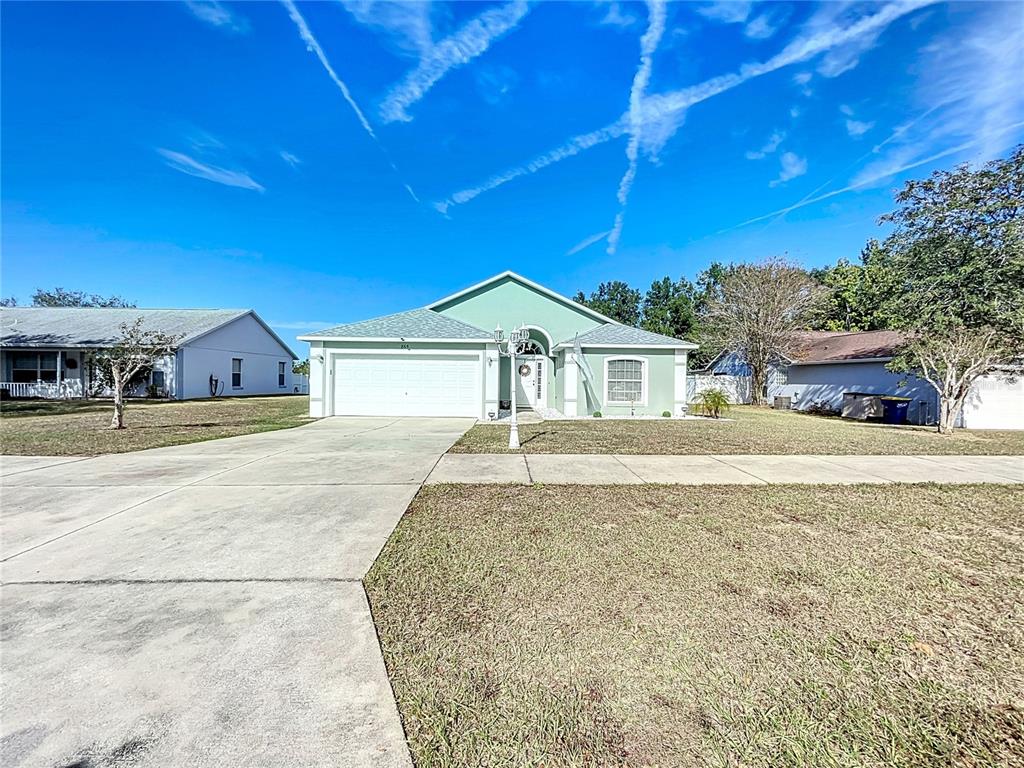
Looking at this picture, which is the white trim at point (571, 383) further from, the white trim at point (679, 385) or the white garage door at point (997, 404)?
the white garage door at point (997, 404)

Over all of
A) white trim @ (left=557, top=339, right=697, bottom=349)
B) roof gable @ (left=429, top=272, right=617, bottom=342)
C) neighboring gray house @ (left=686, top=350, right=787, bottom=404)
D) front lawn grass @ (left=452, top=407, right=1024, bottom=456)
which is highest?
roof gable @ (left=429, top=272, right=617, bottom=342)

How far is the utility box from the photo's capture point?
58.0 ft

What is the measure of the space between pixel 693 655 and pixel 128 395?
30.7m

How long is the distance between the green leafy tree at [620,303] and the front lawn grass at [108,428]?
35905mm

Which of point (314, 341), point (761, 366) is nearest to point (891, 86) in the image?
point (761, 366)

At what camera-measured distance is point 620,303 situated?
152 feet

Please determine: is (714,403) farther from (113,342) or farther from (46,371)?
(46,371)

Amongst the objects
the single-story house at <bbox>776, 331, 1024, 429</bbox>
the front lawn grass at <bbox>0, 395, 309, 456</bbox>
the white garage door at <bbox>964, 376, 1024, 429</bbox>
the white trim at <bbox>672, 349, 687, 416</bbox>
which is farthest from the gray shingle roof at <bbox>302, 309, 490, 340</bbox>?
the white garage door at <bbox>964, 376, 1024, 429</bbox>

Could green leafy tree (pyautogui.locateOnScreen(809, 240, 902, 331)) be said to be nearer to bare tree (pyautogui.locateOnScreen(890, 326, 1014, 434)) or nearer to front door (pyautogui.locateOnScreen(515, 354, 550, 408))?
bare tree (pyautogui.locateOnScreen(890, 326, 1014, 434))

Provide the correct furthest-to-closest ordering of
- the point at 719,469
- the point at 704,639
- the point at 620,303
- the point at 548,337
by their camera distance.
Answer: the point at 620,303 < the point at 548,337 < the point at 719,469 < the point at 704,639

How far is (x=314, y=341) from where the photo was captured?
1542 centimetres

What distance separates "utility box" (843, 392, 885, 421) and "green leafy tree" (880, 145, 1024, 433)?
9.73 ft

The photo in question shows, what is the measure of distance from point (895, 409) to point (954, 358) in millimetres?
4269

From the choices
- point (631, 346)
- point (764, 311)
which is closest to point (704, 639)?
point (631, 346)
